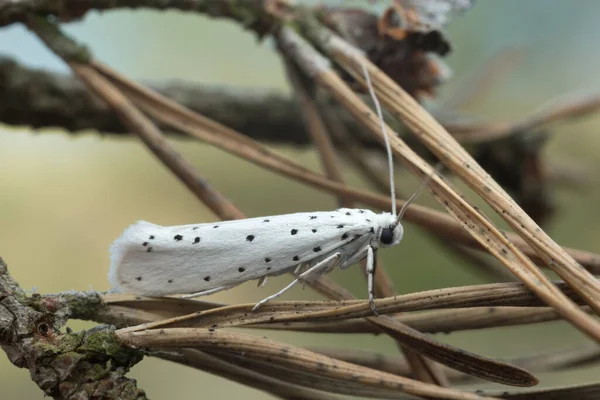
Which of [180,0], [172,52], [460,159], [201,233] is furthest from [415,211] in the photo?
[172,52]

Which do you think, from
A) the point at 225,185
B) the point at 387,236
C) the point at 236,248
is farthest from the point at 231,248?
the point at 225,185

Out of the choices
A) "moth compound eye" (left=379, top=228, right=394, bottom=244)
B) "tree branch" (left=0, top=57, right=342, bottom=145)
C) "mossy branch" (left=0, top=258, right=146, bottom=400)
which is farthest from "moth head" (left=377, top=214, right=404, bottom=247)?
"tree branch" (left=0, top=57, right=342, bottom=145)

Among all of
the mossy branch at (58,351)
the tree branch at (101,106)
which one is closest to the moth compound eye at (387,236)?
the mossy branch at (58,351)

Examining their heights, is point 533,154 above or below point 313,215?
above

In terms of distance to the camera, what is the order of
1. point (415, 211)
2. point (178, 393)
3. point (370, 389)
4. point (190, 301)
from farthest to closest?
1. point (178, 393)
2. point (415, 211)
3. point (190, 301)
4. point (370, 389)

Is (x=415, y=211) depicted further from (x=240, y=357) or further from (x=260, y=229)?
(x=240, y=357)

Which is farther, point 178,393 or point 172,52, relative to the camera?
point 172,52

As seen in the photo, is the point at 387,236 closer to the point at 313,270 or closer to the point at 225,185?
the point at 313,270

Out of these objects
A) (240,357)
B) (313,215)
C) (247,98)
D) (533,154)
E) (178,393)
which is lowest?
(240,357)

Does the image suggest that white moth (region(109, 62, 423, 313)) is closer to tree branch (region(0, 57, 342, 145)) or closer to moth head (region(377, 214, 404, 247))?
moth head (region(377, 214, 404, 247))

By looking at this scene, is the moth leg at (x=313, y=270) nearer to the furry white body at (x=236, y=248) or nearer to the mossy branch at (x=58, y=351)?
the furry white body at (x=236, y=248)
